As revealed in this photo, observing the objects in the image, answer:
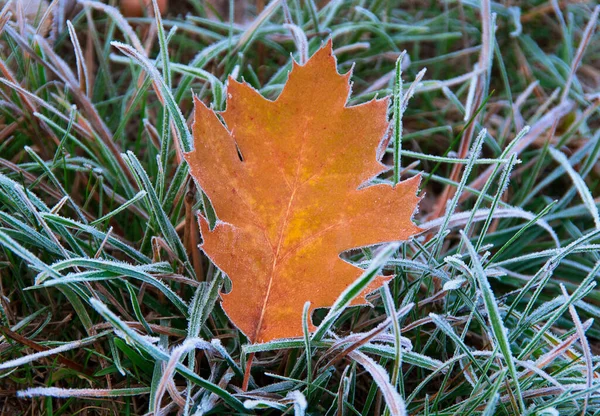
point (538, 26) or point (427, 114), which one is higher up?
point (538, 26)

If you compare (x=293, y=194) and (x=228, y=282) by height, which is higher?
(x=293, y=194)

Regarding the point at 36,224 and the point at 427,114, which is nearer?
the point at 36,224

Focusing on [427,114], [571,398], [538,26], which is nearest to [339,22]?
[427,114]

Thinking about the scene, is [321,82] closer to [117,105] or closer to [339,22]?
[117,105]
